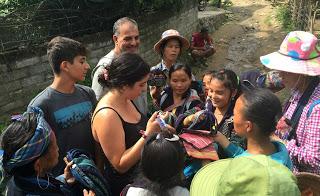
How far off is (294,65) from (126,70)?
1.30 metres

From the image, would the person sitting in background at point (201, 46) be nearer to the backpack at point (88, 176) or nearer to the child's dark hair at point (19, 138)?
the backpack at point (88, 176)

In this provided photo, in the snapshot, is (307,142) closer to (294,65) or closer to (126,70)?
(294,65)

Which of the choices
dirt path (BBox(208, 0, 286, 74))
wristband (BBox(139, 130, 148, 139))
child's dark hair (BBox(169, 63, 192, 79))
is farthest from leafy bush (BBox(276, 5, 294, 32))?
wristband (BBox(139, 130, 148, 139))

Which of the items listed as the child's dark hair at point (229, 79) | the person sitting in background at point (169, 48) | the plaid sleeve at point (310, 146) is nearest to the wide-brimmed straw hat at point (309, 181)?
the plaid sleeve at point (310, 146)

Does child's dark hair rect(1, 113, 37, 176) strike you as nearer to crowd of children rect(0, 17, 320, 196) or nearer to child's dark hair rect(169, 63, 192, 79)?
crowd of children rect(0, 17, 320, 196)

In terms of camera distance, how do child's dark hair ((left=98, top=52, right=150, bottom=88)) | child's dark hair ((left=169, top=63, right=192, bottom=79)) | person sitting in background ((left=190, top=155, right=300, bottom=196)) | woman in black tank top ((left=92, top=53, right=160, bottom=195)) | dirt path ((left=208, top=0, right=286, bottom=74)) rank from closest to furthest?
1. person sitting in background ((left=190, top=155, right=300, bottom=196))
2. woman in black tank top ((left=92, top=53, right=160, bottom=195))
3. child's dark hair ((left=98, top=52, right=150, bottom=88))
4. child's dark hair ((left=169, top=63, right=192, bottom=79))
5. dirt path ((left=208, top=0, right=286, bottom=74))

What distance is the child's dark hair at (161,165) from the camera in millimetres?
2111

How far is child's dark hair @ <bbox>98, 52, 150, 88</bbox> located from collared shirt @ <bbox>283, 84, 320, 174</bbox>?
3.94ft

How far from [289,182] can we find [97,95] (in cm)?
211

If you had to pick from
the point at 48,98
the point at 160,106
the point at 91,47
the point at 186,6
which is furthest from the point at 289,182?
the point at 186,6

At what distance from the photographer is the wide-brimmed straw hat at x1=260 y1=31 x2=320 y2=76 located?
105 inches

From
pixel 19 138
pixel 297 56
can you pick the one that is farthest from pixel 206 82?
pixel 19 138

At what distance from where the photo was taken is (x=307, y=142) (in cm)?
247

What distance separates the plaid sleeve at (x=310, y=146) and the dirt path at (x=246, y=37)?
670 cm
